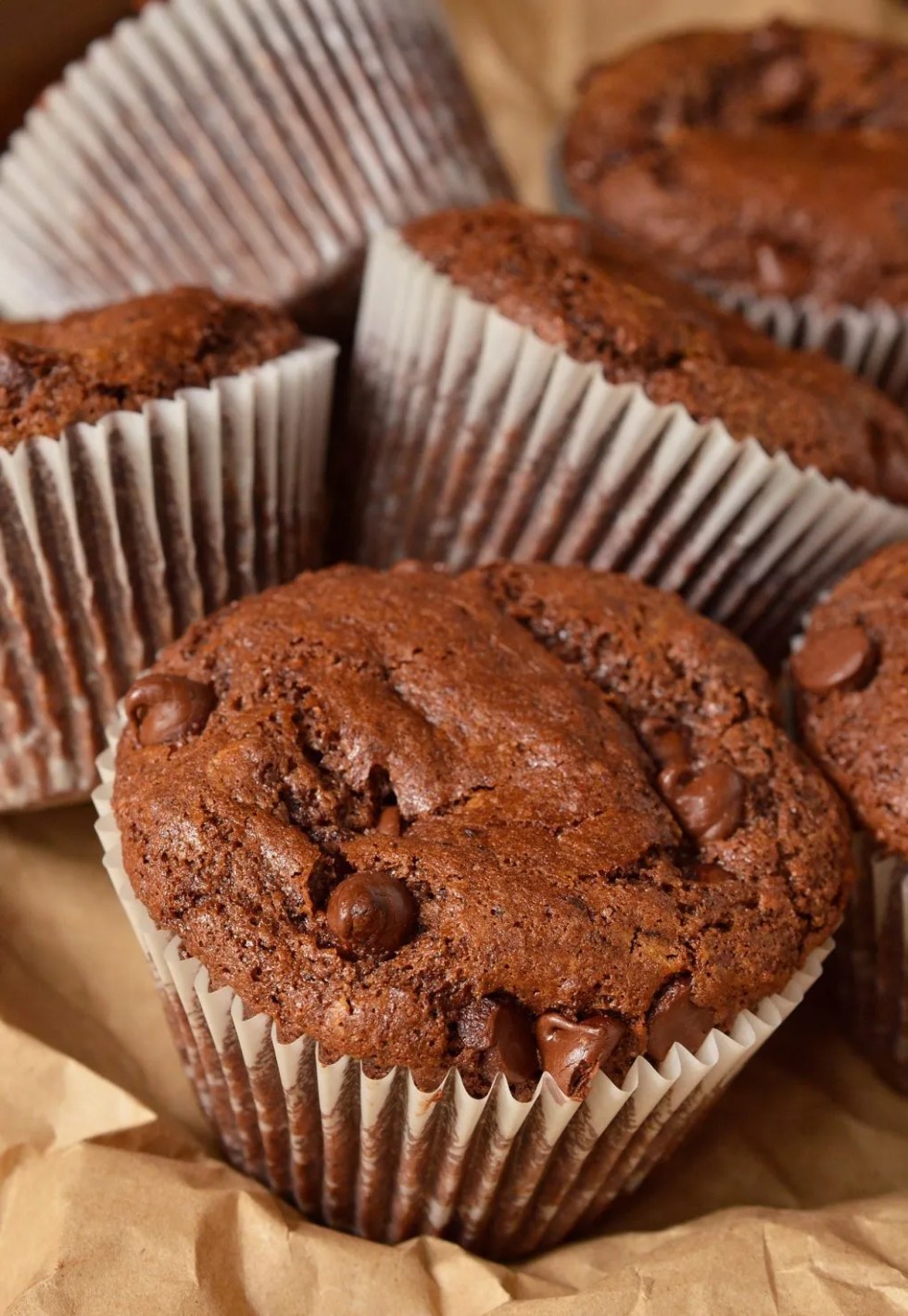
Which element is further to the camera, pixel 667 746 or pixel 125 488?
pixel 125 488

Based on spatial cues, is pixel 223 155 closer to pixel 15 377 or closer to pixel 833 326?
pixel 15 377

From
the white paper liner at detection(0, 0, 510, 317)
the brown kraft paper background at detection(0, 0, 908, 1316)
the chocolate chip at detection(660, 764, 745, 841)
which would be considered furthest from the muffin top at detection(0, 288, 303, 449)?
the chocolate chip at detection(660, 764, 745, 841)

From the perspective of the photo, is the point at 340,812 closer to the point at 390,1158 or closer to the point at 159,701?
the point at 159,701

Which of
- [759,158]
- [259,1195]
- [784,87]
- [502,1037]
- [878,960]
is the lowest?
[259,1195]

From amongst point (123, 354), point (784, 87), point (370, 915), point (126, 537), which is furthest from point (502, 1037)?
point (784, 87)

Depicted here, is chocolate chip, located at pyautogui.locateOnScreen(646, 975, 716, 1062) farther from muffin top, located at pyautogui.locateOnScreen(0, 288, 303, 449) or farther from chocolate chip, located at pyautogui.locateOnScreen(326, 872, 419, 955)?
muffin top, located at pyautogui.locateOnScreen(0, 288, 303, 449)

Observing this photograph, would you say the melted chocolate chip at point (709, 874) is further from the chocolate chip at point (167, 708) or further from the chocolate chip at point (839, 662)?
the chocolate chip at point (167, 708)

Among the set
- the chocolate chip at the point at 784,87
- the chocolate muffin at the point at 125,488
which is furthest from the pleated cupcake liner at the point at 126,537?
the chocolate chip at the point at 784,87

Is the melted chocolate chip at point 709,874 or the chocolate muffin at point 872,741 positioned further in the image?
the chocolate muffin at point 872,741
